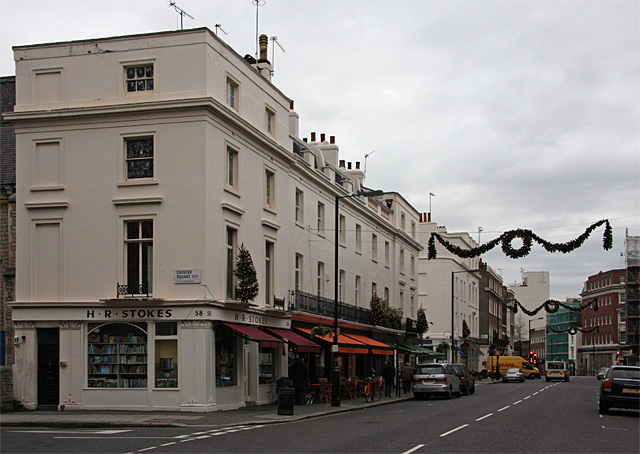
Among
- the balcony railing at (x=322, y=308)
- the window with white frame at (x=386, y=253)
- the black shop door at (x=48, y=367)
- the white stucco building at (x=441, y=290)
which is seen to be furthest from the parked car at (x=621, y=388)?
the white stucco building at (x=441, y=290)

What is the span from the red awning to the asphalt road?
4233mm

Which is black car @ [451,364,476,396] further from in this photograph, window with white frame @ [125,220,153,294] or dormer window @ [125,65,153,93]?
dormer window @ [125,65,153,93]

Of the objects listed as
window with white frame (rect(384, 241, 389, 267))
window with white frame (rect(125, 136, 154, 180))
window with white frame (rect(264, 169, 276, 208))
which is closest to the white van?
window with white frame (rect(384, 241, 389, 267))

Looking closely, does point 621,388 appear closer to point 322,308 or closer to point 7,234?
point 322,308

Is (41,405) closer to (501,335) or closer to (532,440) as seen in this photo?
(532,440)

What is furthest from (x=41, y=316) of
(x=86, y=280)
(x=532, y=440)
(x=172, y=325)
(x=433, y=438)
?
(x=532, y=440)

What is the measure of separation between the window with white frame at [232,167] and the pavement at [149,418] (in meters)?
7.78

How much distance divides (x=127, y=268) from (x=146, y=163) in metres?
3.52

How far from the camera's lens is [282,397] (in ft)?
76.3

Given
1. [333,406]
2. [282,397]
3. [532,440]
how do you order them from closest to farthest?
1. [532,440]
2. [282,397]
3. [333,406]

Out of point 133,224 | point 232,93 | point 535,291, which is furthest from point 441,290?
point 535,291

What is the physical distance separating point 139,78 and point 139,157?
2698mm

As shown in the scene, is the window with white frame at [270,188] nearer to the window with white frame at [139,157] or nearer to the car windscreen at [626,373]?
the window with white frame at [139,157]

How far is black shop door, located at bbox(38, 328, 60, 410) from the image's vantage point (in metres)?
25.5
